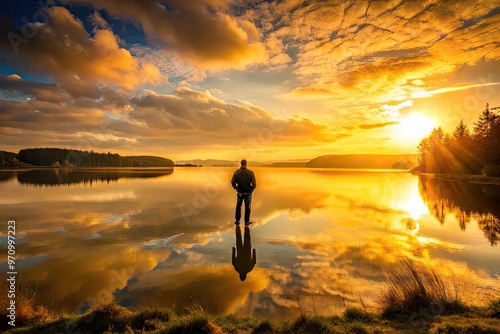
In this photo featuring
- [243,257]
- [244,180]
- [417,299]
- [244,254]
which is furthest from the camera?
[244,180]

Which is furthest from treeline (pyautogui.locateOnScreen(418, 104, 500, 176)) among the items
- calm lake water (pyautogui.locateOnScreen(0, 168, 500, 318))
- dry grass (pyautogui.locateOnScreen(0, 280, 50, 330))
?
dry grass (pyautogui.locateOnScreen(0, 280, 50, 330))

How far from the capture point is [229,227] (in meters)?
14.0

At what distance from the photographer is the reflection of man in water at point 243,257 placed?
8.25 metres

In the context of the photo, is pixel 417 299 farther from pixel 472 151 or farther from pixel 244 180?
pixel 472 151

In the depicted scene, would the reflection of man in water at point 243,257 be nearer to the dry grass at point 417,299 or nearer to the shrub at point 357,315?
the shrub at point 357,315

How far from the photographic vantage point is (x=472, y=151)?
2457 inches

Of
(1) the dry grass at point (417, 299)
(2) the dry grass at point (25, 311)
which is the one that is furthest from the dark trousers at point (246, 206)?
A: (2) the dry grass at point (25, 311)

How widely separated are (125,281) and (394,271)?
7.62 m

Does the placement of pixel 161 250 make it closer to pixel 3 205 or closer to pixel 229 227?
pixel 229 227

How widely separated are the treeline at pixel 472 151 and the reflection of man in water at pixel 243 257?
183ft

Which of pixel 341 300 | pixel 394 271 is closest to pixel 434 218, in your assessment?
pixel 394 271

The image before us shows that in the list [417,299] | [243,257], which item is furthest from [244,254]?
[417,299]

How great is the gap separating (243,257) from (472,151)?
7326 cm

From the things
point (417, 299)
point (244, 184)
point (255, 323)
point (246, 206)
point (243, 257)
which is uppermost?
point (244, 184)
